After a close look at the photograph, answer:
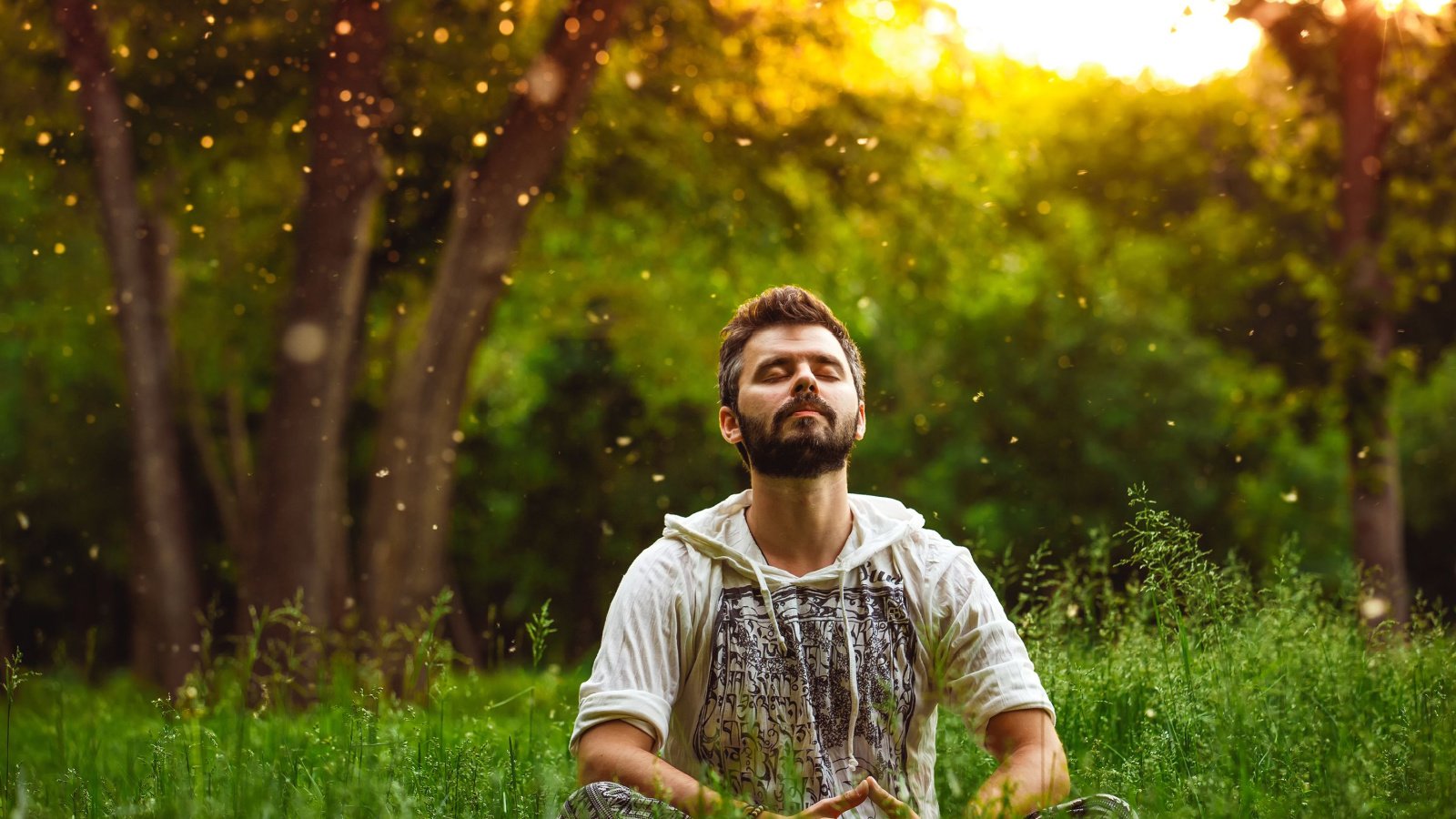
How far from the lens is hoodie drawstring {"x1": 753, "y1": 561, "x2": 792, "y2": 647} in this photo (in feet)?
10.3

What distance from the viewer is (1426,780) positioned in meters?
2.98

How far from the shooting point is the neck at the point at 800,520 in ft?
10.6

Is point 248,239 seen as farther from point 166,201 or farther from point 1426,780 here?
→ point 1426,780

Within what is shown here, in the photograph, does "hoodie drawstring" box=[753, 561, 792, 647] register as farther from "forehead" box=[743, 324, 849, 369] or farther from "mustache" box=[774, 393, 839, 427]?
"forehead" box=[743, 324, 849, 369]

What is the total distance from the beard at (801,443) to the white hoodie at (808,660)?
0.21 metres

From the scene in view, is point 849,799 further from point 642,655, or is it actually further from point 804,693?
point 642,655

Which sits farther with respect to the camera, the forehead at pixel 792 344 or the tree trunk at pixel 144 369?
the tree trunk at pixel 144 369

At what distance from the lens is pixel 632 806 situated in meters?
2.76

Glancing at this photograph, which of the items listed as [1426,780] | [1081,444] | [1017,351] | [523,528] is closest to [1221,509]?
[1081,444]

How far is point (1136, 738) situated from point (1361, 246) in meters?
7.28

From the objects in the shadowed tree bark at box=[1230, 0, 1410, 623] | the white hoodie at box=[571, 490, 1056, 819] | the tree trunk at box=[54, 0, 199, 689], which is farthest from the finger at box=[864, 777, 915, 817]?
the shadowed tree bark at box=[1230, 0, 1410, 623]

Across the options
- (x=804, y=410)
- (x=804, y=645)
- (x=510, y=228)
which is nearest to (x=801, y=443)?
(x=804, y=410)

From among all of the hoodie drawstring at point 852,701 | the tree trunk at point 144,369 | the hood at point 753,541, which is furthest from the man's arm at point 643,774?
the tree trunk at point 144,369

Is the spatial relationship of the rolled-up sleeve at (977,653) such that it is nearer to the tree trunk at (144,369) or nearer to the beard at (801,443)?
the beard at (801,443)
